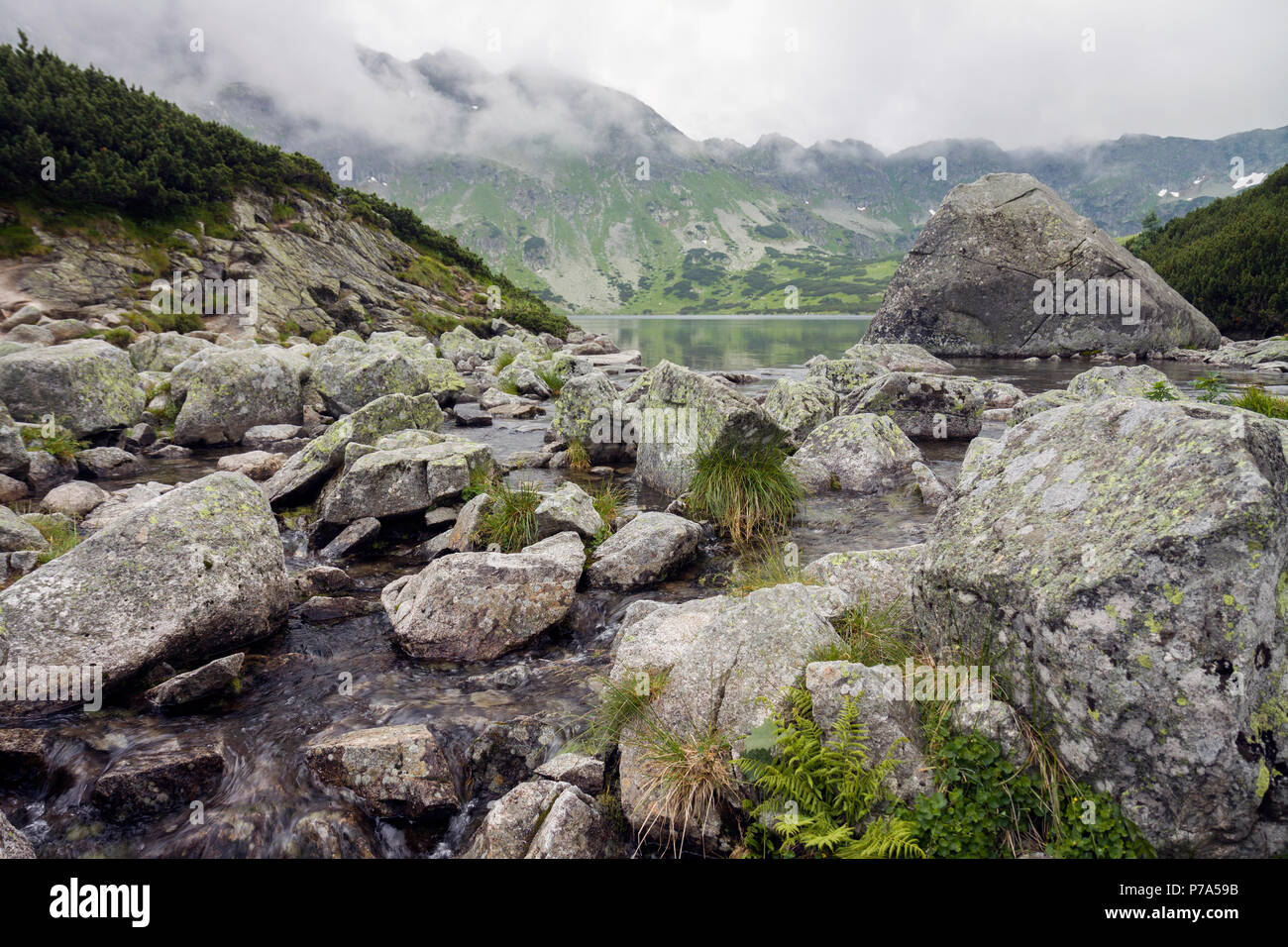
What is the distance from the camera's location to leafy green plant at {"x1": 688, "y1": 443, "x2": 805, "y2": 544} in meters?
11.4

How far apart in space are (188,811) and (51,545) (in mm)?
6956

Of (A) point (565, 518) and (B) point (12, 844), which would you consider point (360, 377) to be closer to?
(A) point (565, 518)

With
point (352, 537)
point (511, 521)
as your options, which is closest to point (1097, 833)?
point (511, 521)

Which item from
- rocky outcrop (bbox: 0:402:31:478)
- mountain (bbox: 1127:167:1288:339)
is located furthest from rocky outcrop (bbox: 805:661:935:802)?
mountain (bbox: 1127:167:1288:339)

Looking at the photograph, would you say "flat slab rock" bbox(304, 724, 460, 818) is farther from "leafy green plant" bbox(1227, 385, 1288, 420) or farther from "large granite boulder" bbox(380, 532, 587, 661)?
"leafy green plant" bbox(1227, 385, 1288, 420)

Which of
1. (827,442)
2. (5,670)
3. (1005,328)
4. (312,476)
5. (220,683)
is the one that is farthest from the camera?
(1005,328)

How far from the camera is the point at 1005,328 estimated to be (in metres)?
41.1

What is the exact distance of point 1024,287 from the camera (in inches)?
1582

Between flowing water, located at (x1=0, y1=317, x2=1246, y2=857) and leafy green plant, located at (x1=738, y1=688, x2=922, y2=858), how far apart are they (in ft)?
8.26

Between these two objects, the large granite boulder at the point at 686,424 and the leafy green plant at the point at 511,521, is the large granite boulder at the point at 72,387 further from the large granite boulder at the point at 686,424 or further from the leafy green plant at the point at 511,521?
the large granite boulder at the point at 686,424

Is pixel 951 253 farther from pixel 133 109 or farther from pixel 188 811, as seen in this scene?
pixel 133 109

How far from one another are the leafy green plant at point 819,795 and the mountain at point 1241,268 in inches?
2147

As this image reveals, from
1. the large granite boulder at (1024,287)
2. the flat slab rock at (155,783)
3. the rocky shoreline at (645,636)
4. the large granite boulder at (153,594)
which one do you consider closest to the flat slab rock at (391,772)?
the rocky shoreline at (645,636)
